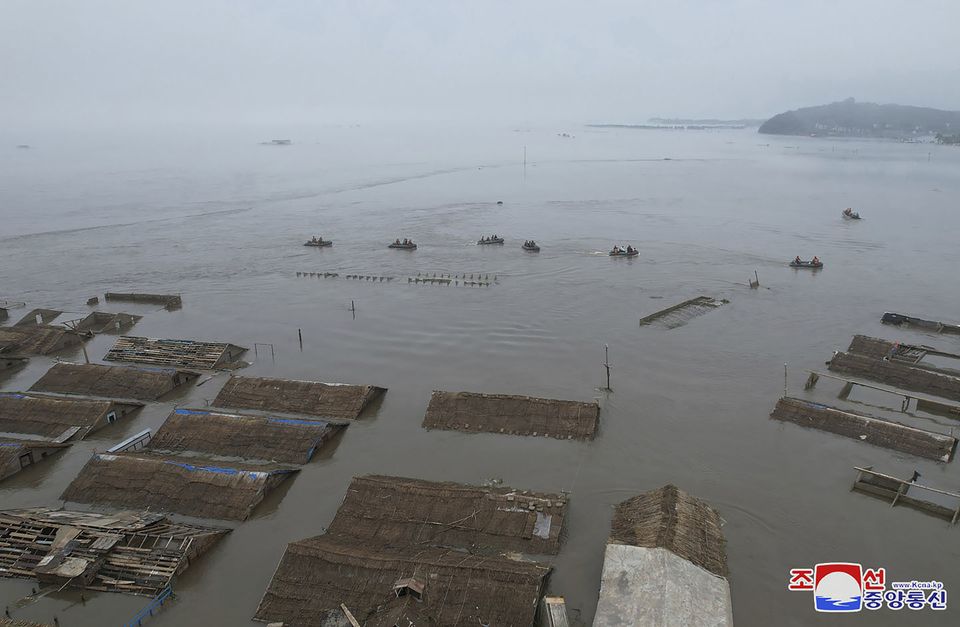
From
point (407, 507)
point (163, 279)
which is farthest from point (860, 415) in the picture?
point (163, 279)

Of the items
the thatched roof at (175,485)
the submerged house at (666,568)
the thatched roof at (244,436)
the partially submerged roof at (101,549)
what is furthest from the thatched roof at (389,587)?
the thatched roof at (244,436)

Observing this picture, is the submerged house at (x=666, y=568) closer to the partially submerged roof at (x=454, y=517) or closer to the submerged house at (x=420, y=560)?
the submerged house at (x=420, y=560)

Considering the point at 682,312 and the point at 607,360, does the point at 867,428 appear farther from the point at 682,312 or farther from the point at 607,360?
the point at 682,312

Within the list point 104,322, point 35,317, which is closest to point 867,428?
point 104,322

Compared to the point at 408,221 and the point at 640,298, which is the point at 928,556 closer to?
the point at 640,298

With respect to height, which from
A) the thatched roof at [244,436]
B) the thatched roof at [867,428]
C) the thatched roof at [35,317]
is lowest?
the thatched roof at [867,428]

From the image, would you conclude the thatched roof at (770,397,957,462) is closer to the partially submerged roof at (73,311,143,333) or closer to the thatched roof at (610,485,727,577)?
the thatched roof at (610,485,727,577)
